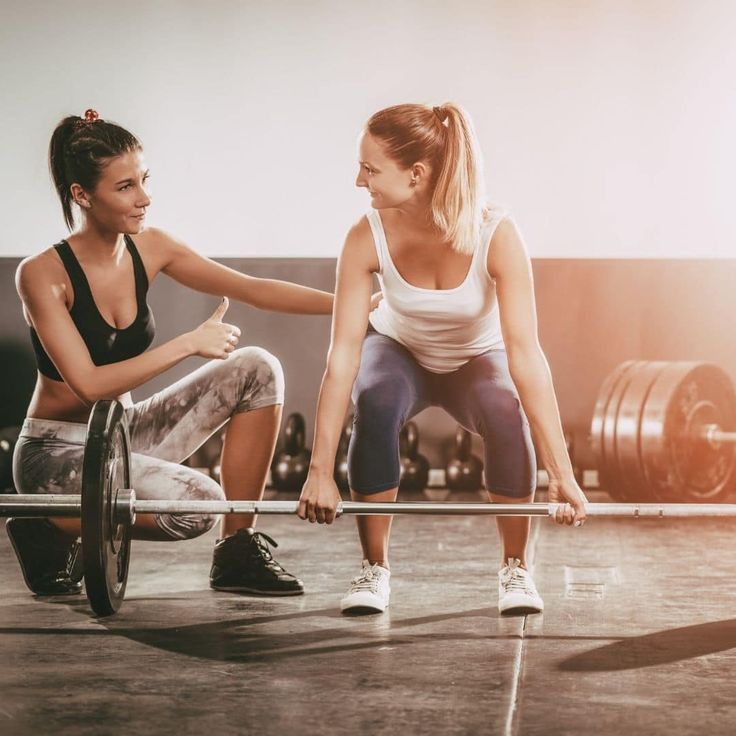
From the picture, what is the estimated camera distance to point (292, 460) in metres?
4.82

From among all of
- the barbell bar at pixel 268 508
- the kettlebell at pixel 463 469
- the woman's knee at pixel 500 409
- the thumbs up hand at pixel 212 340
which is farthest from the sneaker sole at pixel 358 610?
the kettlebell at pixel 463 469

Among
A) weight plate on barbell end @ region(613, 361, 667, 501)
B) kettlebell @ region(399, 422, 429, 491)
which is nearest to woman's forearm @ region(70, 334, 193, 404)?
weight plate on barbell end @ region(613, 361, 667, 501)

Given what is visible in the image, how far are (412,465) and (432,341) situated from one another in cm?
236

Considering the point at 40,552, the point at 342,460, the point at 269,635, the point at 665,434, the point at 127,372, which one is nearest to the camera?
the point at 269,635

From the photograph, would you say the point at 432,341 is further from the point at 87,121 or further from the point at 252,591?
the point at 87,121

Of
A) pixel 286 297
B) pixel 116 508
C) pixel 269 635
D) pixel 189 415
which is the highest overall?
pixel 286 297

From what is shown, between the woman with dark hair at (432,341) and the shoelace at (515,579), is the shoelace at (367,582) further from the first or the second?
the shoelace at (515,579)

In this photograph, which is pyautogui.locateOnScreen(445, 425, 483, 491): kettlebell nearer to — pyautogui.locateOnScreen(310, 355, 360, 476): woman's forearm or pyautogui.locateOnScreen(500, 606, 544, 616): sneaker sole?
pyautogui.locateOnScreen(500, 606, 544, 616): sneaker sole

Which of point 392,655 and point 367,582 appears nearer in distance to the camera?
point 392,655

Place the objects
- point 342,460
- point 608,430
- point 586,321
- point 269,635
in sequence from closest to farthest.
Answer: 1. point 269,635
2. point 608,430
3. point 342,460
4. point 586,321

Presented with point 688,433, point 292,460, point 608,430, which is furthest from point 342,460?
point 688,433

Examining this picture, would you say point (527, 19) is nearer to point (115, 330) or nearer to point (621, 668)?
point (115, 330)

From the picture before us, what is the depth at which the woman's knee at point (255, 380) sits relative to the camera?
2.74 m

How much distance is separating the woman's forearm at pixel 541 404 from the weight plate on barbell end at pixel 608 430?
2023 mm
